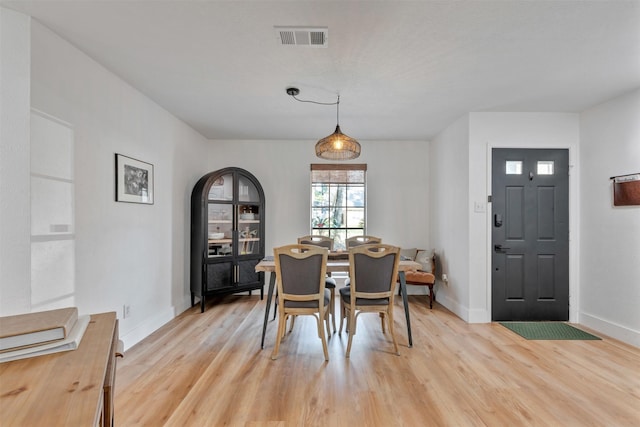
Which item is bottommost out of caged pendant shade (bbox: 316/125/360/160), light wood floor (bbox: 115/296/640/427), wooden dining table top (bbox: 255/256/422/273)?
light wood floor (bbox: 115/296/640/427)

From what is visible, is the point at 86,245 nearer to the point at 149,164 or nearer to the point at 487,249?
the point at 149,164

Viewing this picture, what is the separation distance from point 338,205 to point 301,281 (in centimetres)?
240

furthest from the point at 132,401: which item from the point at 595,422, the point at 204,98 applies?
the point at 595,422

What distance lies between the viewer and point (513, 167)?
3449mm

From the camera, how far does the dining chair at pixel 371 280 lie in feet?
8.34

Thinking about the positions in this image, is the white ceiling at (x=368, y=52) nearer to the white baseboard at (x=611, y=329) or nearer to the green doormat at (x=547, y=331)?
the white baseboard at (x=611, y=329)

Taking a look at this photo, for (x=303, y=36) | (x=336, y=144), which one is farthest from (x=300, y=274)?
(x=303, y=36)

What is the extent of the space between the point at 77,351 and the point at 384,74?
257 centimetres

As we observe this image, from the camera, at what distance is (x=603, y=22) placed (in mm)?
1827

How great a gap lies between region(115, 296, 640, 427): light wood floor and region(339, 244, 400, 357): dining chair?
0.38 meters

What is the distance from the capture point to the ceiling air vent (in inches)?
73.0

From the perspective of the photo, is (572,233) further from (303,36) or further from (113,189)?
(113,189)

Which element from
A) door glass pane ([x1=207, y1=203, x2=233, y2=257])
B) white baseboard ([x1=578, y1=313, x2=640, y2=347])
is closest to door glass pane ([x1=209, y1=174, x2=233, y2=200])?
door glass pane ([x1=207, y1=203, x2=233, y2=257])

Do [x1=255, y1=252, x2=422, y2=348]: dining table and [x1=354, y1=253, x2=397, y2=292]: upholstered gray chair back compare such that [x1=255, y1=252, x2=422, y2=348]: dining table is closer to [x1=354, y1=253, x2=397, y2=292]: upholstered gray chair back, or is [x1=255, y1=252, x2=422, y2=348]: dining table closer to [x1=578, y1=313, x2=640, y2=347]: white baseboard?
[x1=354, y1=253, x2=397, y2=292]: upholstered gray chair back
